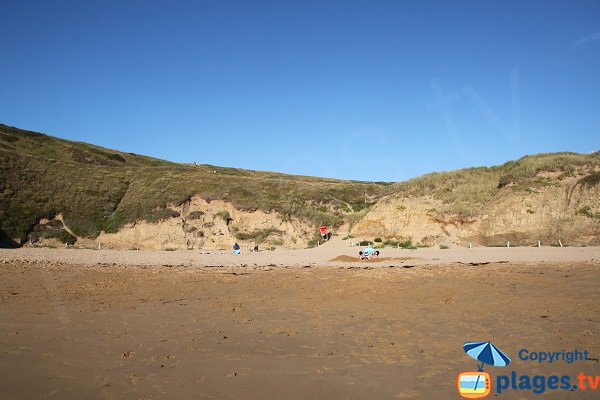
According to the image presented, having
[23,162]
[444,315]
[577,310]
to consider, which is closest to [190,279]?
[444,315]

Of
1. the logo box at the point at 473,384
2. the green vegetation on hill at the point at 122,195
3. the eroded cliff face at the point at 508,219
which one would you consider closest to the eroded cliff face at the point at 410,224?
the eroded cliff face at the point at 508,219

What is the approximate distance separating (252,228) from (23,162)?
28.4m

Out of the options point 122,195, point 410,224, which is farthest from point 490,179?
point 122,195

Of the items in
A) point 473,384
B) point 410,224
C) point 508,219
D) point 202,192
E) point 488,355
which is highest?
point 202,192

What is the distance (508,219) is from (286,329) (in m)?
25.6

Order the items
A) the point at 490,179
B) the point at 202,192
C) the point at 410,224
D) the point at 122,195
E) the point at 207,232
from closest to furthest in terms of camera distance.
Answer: the point at 410,224 < the point at 490,179 < the point at 207,232 < the point at 202,192 < the point at 122,195

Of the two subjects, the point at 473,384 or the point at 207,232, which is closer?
the point at 473,384

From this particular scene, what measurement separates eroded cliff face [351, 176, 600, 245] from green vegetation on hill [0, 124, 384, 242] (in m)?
7.15

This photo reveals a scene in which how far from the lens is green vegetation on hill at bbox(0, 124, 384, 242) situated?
4053cm

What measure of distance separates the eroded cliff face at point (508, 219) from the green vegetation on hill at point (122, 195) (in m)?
7.15

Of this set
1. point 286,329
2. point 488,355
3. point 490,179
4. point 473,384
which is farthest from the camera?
point 490,179

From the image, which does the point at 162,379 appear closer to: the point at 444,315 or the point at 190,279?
the point at 444,315

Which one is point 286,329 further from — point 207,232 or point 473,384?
point 207,232

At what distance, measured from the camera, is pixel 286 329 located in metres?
9.41
